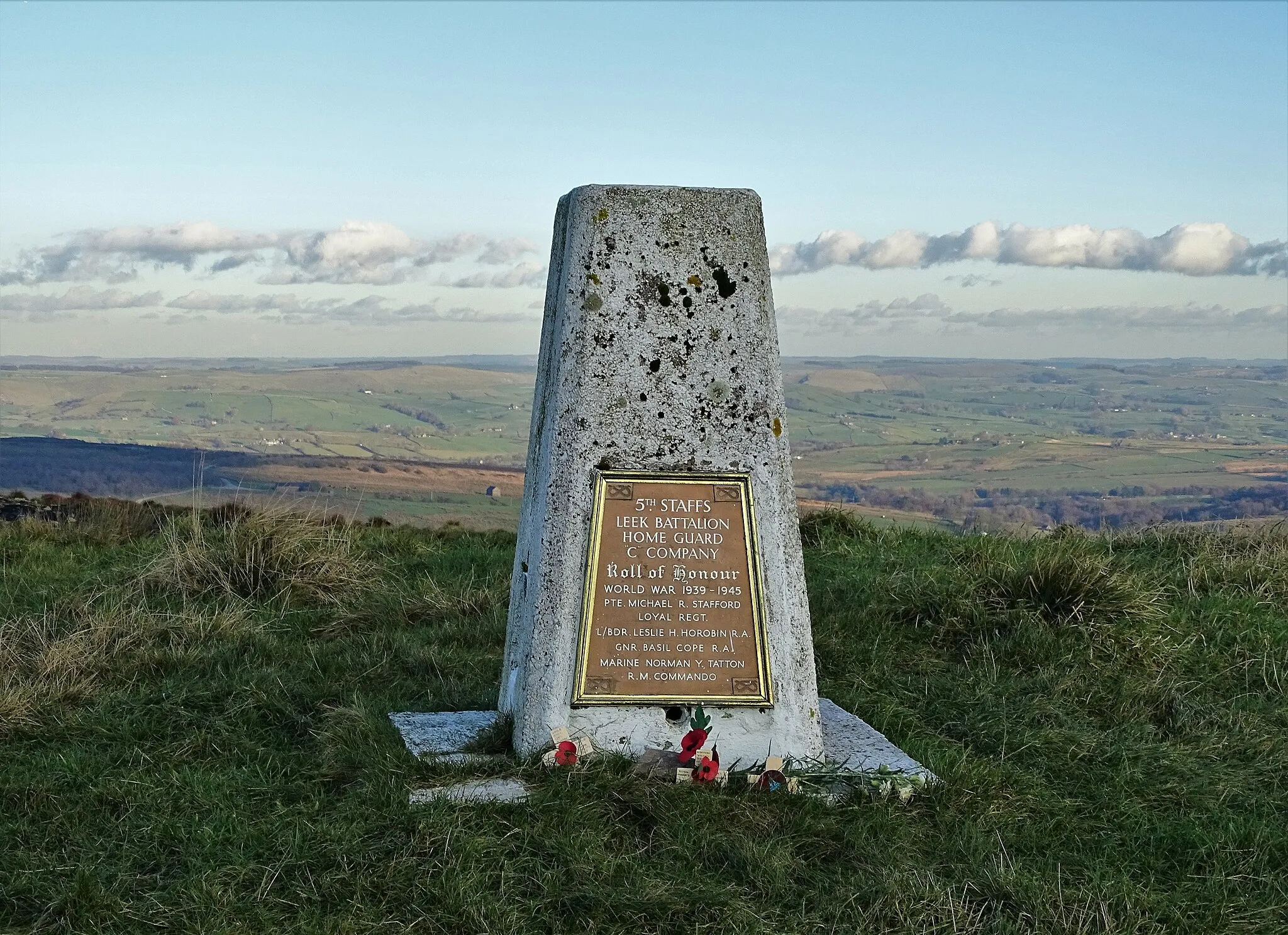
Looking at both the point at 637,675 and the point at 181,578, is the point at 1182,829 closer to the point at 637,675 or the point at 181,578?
the point at 637,675

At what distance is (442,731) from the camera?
5.13 m

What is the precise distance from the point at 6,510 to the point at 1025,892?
945 cm

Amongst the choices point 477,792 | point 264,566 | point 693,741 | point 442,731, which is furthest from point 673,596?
point 264,566

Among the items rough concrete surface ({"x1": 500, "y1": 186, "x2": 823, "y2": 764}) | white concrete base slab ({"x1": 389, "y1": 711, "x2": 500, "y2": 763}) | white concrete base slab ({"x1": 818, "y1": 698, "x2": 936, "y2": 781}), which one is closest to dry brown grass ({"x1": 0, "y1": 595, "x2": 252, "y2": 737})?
white concrete base slab ({"x1": 389, "y1": 711, "x2": 500, "y2": 763})

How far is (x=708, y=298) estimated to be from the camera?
4734 millimetres

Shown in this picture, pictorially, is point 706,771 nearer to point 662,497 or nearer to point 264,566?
point 662,497

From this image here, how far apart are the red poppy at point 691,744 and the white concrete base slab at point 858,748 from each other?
21.3 inches

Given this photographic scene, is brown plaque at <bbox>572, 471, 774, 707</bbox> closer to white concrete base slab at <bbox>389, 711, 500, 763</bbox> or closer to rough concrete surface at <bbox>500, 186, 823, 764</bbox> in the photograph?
rough concrete surface at <bbox>500, 186, 823, 764</bbox>

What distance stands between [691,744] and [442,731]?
1.16 m

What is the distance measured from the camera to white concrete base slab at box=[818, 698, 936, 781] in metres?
4.79

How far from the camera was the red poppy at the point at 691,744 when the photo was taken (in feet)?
14.9

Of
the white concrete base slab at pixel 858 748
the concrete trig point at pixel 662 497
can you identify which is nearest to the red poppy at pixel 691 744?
the concrete trig point at pixel 662 497

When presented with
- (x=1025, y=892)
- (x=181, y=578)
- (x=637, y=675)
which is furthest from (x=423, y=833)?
(x=181, y=578)

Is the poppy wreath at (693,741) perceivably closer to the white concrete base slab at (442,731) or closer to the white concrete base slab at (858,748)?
the white concrete base slab at (858,748)
